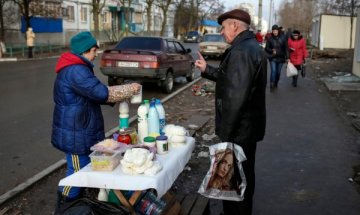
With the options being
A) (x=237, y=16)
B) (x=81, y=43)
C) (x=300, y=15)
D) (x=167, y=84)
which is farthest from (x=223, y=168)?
(x=300, y=15)

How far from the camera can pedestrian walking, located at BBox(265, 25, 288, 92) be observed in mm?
14039

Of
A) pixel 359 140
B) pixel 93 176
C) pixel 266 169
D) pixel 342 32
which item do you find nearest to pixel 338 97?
pixel 359 140

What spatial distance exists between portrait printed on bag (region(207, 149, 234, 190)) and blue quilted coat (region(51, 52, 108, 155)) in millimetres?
1086

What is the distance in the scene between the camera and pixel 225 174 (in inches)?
146

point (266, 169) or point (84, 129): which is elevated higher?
point (84, 129)

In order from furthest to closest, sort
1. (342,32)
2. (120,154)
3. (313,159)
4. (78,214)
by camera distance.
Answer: (342,32) < (313,159) < (120,154) < (78,214)

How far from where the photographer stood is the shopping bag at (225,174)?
3.71 metres

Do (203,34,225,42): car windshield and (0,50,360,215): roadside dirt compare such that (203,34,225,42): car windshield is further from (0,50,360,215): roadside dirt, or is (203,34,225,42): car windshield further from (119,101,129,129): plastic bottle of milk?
(119,101,129,129): plastic bottle of milk

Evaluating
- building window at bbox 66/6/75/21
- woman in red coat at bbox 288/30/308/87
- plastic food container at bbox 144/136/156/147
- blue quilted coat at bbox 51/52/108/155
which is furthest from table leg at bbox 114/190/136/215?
building window at bbox 66/6/75/21

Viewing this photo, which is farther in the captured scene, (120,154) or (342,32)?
(342,32)

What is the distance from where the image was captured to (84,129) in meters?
3.79

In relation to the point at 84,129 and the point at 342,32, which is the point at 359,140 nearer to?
the point at 84,129

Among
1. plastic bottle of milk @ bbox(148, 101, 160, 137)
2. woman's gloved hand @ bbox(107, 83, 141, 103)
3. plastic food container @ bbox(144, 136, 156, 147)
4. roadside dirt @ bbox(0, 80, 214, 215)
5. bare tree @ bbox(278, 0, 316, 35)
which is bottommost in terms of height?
roadside dirt @ bbox(0, 80, 214, 215)

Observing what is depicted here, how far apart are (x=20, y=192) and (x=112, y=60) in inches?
320
